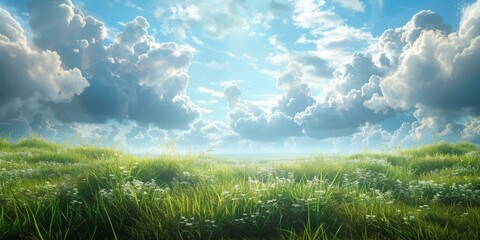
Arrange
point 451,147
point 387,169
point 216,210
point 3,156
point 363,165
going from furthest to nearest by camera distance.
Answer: point 451,147, point 3,156, point 363,165, point 387,169, point 216,210

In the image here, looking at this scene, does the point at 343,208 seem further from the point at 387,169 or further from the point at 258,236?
the point at 387,169

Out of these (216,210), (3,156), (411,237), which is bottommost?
(411,237)

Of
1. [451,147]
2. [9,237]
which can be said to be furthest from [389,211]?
[451,147]

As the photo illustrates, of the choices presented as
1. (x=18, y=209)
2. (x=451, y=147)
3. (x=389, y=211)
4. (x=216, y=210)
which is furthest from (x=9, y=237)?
(x=451, y=147)

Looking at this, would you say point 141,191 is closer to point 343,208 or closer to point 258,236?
point 258,236

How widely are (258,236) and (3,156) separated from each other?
1918 centimetres

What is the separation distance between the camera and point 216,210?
7148mm

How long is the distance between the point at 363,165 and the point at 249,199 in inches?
369

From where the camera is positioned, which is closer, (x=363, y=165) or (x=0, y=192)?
(x=0, y=192)

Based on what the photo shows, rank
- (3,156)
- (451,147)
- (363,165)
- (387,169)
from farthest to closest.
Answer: (451,147)
(3,156)
(363,165)
(387,169)

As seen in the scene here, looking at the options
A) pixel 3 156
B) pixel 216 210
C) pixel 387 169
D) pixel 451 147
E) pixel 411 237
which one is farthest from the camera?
pixel 451 147

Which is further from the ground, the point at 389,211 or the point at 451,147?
the point at 451,147

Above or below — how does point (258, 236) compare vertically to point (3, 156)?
below

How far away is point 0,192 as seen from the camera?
8.31m
